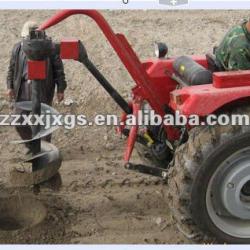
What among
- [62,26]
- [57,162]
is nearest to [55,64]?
[57,162]

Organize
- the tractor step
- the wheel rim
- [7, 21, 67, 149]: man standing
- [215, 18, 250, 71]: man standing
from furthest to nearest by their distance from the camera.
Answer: [7, 21, 67, 149]: man standing → the tractor step → [215, 18, 250, 71]: man standing → the wheel rim

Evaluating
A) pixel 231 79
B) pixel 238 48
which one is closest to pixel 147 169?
pixel 231 79

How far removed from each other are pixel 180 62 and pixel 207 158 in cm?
85

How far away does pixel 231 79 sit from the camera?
12.3 ft

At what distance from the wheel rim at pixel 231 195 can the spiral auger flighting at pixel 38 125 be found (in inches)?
46.7

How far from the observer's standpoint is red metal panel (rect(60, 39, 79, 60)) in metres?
3.89

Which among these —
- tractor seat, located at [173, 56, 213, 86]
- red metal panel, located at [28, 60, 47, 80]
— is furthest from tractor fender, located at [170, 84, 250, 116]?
red metal panel, located at [28, 60, 47, 80]

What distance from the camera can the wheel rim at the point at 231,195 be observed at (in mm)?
3836

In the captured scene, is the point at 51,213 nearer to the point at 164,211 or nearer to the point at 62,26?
the point at 164,211

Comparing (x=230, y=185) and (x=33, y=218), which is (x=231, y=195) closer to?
(x=230, y=185)

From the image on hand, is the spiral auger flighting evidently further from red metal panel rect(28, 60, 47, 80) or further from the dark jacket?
the dark jacket

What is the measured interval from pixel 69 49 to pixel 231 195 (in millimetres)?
1358

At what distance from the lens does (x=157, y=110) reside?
430cm

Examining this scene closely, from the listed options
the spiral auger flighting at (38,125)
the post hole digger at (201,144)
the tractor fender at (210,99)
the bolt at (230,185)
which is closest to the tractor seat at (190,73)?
the post hole digger at (201,144)
